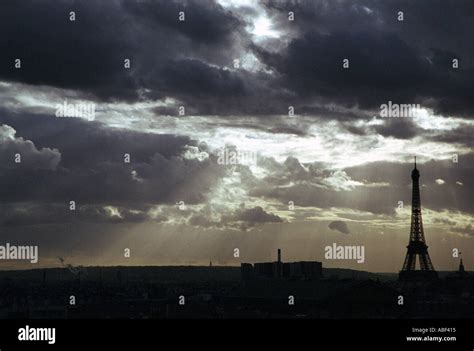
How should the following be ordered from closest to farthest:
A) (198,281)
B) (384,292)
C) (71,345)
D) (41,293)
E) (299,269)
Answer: (71,345)
(384,292)
(41,293)
(299,269)
(198,281)

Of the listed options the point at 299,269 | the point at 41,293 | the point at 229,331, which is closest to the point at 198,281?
the point at 299,269

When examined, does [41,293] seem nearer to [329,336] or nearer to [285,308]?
[285,308]

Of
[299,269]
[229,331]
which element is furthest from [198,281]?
[229,331]

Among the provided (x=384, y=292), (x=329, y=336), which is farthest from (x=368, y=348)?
(x=384, y=292)

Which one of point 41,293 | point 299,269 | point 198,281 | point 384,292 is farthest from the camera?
point 198,281

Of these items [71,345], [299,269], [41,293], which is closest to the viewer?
[71,345]

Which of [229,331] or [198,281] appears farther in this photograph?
[198,281]

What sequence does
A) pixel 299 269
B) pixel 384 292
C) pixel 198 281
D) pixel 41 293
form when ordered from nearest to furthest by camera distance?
pixel 384 292 < pixel 41 293 < pixel 299 269 < pixel 198 281

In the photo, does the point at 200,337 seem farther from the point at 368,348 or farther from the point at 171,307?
the point at 171,307

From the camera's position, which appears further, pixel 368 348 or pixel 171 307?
pixel 171 307
